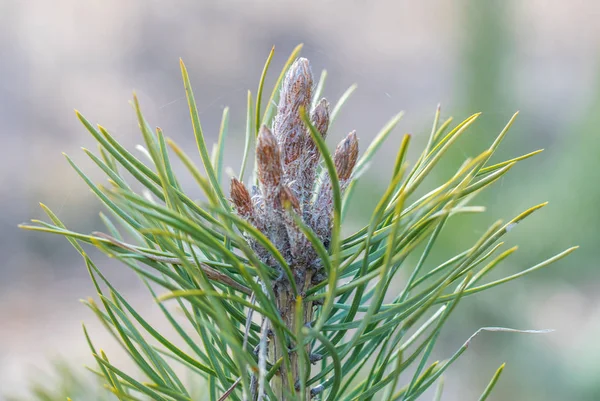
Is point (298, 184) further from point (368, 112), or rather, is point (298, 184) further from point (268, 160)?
point (368, 112)

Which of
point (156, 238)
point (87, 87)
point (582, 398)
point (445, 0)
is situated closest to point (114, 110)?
point (87, 87)

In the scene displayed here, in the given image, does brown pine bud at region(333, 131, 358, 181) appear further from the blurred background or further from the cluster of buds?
the blurred background

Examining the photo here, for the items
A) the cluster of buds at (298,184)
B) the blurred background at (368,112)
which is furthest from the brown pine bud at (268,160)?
the blurred background at (368,112)

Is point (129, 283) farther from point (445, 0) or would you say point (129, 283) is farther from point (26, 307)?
point (445, 0)

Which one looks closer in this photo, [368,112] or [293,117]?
[293,117]

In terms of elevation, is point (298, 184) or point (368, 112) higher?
point (298, 184)

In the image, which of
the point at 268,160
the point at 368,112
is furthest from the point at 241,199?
the point at 368,112

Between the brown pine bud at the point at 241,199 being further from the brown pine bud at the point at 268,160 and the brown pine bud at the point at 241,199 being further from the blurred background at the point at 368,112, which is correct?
the blurred background at the point at 368,112
